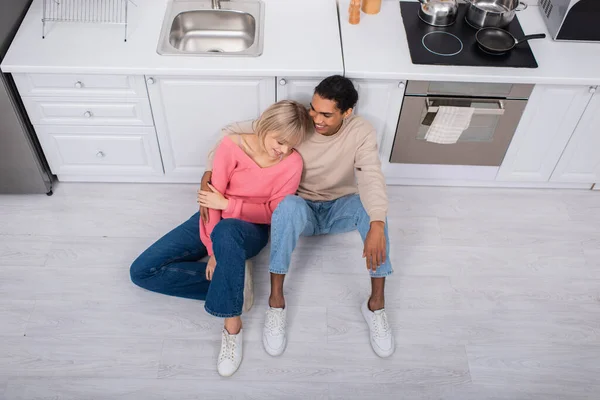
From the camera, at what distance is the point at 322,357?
2105mm

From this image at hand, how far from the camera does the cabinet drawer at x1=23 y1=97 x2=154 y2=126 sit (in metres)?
2.28

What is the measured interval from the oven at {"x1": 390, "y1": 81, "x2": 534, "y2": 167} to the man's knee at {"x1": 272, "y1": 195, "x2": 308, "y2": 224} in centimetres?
67

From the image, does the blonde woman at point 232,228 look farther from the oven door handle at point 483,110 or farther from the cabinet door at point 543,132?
the cabinet door at point 543,132

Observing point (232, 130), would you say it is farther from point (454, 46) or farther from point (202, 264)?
point (454, 46)

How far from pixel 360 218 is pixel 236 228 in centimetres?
49

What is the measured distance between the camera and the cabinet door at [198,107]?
7.29 ft

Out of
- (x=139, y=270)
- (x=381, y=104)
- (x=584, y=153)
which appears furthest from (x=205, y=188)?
(x=584, y=153)

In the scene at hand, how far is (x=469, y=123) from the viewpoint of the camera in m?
2.34

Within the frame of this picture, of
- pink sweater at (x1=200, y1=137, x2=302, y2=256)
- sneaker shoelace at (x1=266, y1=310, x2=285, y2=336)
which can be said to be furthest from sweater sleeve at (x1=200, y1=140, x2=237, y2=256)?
sneaker shoelace at (x1=266, y1=310, x2=285, y2=336)

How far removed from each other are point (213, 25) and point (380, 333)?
1.57 m

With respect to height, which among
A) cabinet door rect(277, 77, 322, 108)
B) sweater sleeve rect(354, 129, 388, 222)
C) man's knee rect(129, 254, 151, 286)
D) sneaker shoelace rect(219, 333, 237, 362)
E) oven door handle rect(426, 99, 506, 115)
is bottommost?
sneaker shoelace rect(219, 333, 237, 362)

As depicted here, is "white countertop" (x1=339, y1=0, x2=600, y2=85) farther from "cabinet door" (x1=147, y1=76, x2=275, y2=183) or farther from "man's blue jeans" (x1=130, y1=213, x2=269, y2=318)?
"man's blue jeans" (x1=130, y1=213, x2=269, y2=318)

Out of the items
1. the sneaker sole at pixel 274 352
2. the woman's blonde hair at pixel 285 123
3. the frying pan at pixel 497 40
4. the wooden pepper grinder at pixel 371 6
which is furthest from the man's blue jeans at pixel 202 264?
the frying pan at pixel 497 40

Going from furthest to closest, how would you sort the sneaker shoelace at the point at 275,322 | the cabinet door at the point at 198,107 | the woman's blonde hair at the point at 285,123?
the cabinet door at the point at 198,107
the sneaker shoelace at the point at 275,322
the woman's blonde hair at the point at 285,123
